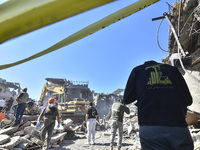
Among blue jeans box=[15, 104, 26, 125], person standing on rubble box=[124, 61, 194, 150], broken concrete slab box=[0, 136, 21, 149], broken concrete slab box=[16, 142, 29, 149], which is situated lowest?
broken concrete slab box=[16, 142, 29, 149]

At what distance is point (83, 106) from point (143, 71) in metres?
10.4

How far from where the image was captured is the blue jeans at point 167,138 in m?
1.14

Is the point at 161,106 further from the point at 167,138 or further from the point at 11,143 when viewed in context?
the point at 11,143

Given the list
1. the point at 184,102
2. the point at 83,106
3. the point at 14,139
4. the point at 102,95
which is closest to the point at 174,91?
the point at 184,102

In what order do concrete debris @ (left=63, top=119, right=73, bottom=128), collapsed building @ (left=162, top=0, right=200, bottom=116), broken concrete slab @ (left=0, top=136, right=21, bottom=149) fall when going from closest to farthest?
collapsed building @ (left=162, top=0, right=200, bottom=116)
broken concrete slab @ (left=0, top=136, right=21, bottom=149)
concrete debris @ (left=63, top=119, right=73, bottom=128)

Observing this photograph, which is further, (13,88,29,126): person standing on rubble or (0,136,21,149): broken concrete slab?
(13,88,29,126): person standing on rubble

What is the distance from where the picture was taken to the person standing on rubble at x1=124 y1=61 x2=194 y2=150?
117cm

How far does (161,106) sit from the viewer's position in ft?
4.17

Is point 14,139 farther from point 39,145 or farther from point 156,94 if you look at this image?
point 156,94

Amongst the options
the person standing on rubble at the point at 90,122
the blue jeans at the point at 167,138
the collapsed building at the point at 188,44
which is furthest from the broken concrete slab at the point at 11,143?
the collapsed building at the point at 188,44

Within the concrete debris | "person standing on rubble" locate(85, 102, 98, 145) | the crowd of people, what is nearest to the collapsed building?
the crowd of people

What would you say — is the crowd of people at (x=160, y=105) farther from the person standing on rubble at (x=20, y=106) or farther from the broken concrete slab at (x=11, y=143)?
the person standing on rubble at (x=20, y=106)

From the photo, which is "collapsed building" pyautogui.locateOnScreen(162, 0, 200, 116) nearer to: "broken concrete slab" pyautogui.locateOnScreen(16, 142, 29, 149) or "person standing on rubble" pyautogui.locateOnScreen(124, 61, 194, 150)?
"person standing on rubble" pyautogui.locateOnScreen(124, 61, 194, 150)

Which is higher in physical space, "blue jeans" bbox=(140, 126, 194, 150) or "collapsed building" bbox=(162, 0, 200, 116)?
"collapsed building" bbox=(162, 0, 200, 116)
